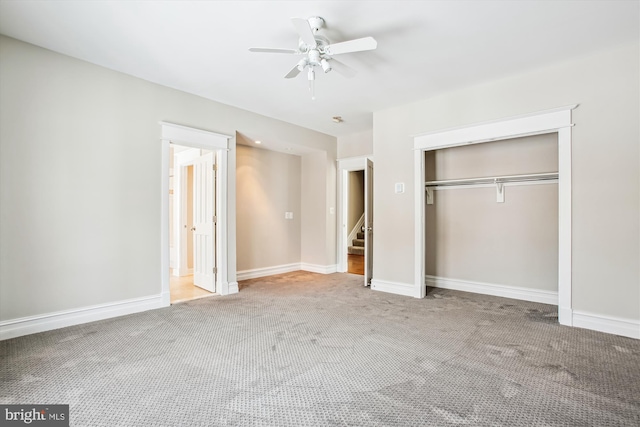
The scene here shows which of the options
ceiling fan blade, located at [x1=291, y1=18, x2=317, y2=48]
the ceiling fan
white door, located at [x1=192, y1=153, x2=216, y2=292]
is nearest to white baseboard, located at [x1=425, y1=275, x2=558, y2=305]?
white door, located at [x1=192, y1=153, x2=216, y2=292]

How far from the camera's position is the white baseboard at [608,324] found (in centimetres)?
302

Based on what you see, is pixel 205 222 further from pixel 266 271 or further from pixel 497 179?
pixel 497 179

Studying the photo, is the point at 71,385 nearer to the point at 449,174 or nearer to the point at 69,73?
the point at 69,73

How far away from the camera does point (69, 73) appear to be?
3.32 meters

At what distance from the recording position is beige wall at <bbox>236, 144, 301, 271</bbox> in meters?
5.79


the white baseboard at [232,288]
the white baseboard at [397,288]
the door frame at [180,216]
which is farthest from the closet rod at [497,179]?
the door frame at [180,216]

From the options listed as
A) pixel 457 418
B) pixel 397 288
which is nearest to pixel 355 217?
pixel 397 288

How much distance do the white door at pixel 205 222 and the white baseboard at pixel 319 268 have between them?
7.23 ft

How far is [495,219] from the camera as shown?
464 centimetres

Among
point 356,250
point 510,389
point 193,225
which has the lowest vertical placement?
point 510,389

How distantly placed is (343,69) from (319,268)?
13.6 ft

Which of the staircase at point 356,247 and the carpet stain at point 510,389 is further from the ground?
the staircase at point 356,247

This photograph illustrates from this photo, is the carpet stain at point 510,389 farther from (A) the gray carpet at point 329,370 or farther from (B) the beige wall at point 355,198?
(B) the beige wall at point 355,198

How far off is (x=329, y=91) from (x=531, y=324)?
351cm
